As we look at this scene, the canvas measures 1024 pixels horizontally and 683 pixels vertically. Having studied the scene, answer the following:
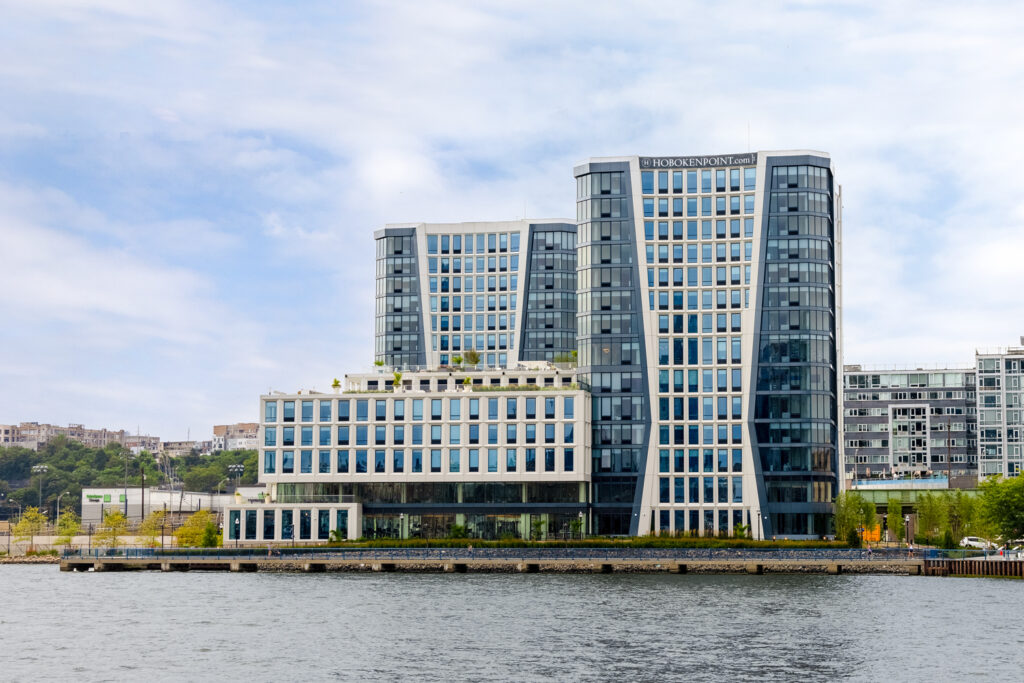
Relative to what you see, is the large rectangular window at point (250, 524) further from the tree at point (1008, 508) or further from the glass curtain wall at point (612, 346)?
the tree at point (1008, 508)

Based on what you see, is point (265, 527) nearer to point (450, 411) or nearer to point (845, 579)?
point (450, 411)

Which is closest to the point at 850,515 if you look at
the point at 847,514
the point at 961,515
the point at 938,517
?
the point at 847,514

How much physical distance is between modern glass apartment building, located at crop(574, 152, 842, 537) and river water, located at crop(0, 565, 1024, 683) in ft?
133

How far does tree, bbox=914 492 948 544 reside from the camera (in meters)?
183

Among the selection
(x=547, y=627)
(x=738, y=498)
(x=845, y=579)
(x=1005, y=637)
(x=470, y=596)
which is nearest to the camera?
(x=1005, y=637)

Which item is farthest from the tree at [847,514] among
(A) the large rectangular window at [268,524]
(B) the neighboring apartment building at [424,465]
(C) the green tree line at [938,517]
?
(A) the large rectangular window at [268,524]

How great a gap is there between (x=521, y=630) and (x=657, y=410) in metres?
93.3

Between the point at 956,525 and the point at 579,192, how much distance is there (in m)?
72.8

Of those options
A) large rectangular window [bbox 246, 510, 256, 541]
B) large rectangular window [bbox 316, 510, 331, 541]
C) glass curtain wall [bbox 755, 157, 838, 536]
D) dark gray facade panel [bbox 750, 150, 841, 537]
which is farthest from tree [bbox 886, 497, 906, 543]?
large rectangular window [bbox 246, 510, 256, 541]

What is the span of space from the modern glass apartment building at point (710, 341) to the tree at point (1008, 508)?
34.0 m

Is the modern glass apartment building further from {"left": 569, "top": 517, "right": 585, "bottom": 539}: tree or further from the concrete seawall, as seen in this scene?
the concrete seawall

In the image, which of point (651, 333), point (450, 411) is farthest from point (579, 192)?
point (450, 411)

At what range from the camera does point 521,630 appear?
3730 inches

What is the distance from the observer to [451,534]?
182 meters
